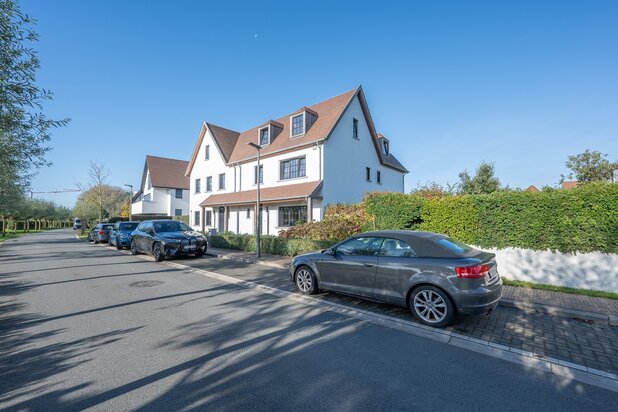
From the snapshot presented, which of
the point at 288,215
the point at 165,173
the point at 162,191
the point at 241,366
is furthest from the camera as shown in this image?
the point at 165,173

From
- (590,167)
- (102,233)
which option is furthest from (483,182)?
(102,233)

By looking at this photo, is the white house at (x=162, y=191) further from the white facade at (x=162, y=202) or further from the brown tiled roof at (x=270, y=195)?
the brown tiled roof at (x=270, y=195)

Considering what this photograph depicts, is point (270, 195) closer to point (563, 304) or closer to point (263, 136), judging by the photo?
point (263, 136)

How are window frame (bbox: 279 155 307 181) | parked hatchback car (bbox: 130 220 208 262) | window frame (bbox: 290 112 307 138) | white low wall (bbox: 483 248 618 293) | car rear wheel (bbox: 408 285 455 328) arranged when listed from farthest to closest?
window frame (bbox: 290 112 307 138) → window frame (bbox: 279 155 307 181) → parked hatchback car (bbox: 130 220 208 262) → white low wall (bbox: 483 248 618 293) → car rear wheel (bbox: 408 285 455 328)

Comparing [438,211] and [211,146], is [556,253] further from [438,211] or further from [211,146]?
[211,146]

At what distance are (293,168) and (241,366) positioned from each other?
1739 cm

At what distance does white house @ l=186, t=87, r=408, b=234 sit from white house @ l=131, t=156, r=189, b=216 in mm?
13474

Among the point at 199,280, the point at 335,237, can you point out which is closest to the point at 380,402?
the point at 199,280

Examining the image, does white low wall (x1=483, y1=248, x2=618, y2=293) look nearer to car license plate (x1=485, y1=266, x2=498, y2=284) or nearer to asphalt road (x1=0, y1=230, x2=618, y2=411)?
car license plate (x1=485, y1=266, x2=498, y2=284)

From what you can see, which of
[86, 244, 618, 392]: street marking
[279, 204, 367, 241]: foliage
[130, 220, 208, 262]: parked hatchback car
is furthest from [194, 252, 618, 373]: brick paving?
[130, 220, 208, 262]: parked hatchback car

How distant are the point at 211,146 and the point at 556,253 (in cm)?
2672

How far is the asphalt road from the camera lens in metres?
2.94

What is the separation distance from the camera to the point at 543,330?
196 inches

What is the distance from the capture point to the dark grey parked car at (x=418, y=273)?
4.82 m
